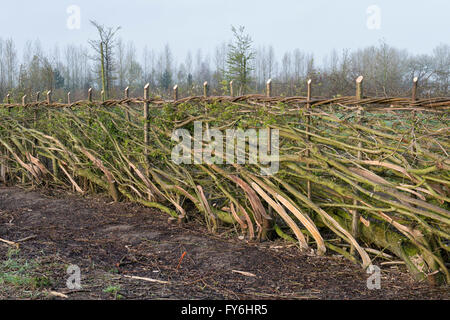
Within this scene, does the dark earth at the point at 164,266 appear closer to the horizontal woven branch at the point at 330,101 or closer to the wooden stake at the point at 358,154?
the wooden stake at the point at 358,154

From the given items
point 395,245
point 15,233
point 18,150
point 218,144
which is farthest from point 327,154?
point 18,150

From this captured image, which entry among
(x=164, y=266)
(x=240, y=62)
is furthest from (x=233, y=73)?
(x=164, y=266)

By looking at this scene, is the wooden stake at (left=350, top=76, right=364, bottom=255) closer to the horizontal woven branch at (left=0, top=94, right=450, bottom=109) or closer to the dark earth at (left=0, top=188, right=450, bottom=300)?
the horizontal woven branch at (left=0, top=94, right=450, bottom=109)

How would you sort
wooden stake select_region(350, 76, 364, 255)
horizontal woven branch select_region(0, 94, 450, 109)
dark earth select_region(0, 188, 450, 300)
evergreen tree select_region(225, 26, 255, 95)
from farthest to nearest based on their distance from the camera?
evergreen tree select_region(225, 26, 255, 95) → wooden stake select_region(350, 76, 364, 255) → horizontal woven branch select_region(0, 94, 450, 109) → dark earth select_region(0, 188, 450, 300)

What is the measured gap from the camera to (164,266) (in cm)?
366

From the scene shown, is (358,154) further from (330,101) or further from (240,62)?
(240,62)

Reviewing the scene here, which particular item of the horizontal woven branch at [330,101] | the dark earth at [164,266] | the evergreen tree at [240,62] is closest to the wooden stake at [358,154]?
the horizontal woven branch at [330,101]

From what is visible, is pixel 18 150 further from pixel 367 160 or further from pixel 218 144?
pixel 367 160

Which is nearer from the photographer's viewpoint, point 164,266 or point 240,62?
point 164,266

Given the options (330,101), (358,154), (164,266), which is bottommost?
(164,266)

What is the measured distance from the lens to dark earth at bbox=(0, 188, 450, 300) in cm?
306

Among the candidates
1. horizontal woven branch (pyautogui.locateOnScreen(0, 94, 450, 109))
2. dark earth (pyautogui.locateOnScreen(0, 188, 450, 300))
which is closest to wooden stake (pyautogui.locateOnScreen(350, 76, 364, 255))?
horizontal woven branch (pyautogui.locateOnScreen(0, 94, 450, 109))

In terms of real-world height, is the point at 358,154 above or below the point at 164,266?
above
